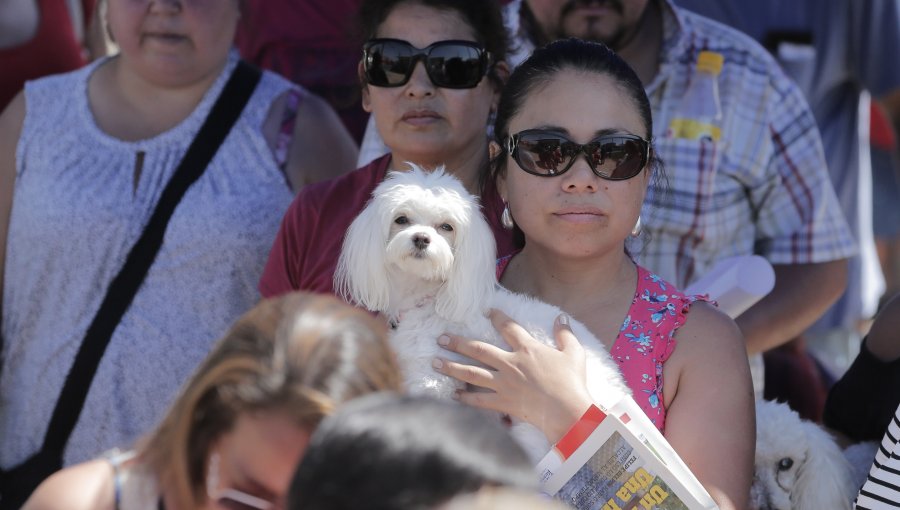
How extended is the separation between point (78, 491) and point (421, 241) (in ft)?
3.23

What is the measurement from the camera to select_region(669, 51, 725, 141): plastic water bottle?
A: 3.94 meters

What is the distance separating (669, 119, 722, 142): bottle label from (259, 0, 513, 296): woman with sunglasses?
83 cm

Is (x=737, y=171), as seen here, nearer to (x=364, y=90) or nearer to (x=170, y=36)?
(x=364, y=90)

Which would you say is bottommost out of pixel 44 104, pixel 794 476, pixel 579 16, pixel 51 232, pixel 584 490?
pixel 794 476

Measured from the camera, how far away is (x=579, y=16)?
157 inches

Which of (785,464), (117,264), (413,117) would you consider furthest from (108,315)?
(785,464)

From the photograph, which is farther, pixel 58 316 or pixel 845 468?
pixel 58 316

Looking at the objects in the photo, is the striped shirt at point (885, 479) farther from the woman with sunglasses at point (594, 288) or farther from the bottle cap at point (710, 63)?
the bottle cap at point (710, 63)

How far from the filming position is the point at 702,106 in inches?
157

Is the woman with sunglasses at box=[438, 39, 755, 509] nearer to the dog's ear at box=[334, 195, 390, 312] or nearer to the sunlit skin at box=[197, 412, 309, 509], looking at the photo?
the dog's ear at box=[334, 195, 390, 312]

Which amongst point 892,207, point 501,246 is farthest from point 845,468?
point 892,207

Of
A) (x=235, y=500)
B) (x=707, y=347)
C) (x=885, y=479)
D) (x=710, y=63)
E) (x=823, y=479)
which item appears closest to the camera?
(x=235, y=500)

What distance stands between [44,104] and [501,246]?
1721 millimetres

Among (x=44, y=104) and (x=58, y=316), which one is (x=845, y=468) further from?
(x=44, y=104)
